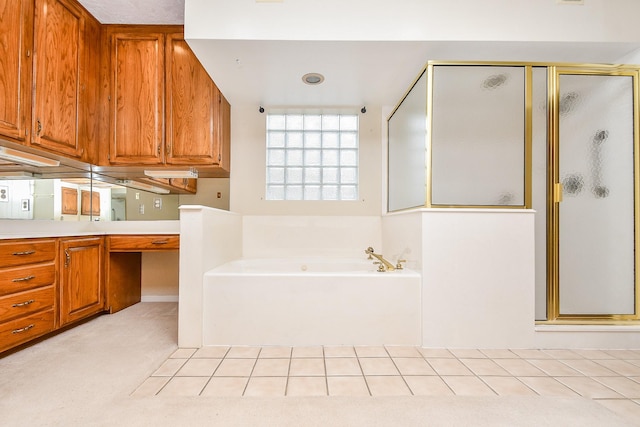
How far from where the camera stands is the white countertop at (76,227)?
2.21 meters

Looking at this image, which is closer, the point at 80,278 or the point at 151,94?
the point at 80,278

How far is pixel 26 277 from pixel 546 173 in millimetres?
3477

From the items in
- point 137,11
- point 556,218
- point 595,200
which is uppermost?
point 137,11

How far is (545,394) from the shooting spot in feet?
4.88

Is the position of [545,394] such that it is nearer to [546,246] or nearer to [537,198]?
[546,246]

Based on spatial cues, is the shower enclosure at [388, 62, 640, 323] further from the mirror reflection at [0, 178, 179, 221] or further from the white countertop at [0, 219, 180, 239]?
the mirror reflection at [0, 178, 179, 221]

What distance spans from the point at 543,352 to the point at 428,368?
862 mm

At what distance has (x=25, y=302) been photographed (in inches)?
75.4

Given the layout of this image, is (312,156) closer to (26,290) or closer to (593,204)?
(593,204)

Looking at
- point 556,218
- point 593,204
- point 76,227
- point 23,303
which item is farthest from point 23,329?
point 593,204

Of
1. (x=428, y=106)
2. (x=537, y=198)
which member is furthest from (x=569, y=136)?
(x=428, y=106)

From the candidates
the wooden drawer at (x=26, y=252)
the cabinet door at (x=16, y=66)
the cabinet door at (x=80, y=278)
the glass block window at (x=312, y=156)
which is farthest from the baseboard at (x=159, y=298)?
the cabinet door at (x=16, y=66)

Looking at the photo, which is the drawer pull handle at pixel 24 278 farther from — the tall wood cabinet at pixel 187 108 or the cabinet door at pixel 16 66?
the tall wood cabinet at pixel 187 108

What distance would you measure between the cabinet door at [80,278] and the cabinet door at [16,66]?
83 cm
